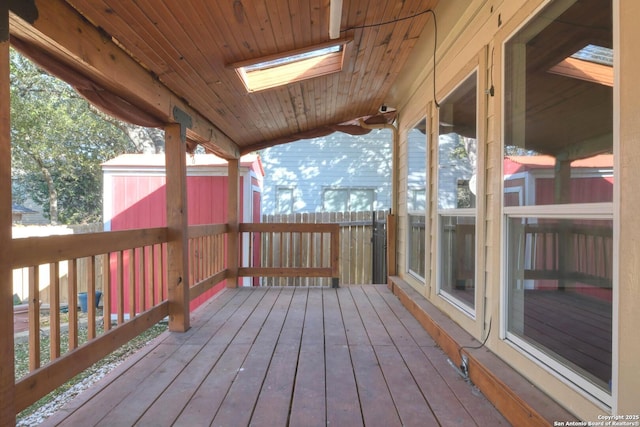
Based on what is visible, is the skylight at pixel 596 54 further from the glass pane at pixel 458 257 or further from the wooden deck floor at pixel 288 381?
the wooden deck floor at pixel 288 381

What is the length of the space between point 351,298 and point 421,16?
2990 millimetres

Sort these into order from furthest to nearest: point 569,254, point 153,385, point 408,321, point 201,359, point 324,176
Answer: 1. point 324,176
2. point 408,321
3. point 201,359
4. point 153,385
5. point 569,254

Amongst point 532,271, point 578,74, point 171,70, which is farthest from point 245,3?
point 532,271

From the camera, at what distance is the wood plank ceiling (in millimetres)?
1816

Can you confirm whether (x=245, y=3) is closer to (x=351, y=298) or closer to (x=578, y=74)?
(x=578, y=74)

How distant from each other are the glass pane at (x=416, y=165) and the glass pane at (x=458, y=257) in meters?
0.79

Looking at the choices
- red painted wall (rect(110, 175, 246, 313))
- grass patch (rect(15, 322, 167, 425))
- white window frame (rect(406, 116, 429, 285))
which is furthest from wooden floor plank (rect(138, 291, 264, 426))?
red painted wall (rect(110, 175, 246, 313))

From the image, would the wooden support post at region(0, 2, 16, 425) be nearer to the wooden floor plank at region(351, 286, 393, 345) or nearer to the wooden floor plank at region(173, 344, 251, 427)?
the wooden floor plank at region(173, 344, 251, 427)

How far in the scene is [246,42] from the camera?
2260 mm

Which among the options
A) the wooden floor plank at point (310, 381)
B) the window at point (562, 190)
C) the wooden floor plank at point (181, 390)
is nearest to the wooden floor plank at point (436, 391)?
the window at point (562, 190)

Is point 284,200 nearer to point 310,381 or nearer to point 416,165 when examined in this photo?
point 416,165

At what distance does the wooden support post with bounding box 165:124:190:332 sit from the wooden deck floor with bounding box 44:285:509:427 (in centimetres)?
21

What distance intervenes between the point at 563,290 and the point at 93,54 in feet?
9.15

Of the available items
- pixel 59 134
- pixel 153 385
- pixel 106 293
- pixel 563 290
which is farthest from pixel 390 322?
pixel 59 134
